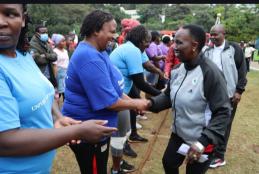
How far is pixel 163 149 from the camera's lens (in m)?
4.98

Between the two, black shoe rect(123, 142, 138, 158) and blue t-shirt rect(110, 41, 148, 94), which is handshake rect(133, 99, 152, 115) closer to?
blue t-shirt rect(110, 41, 148, 94)

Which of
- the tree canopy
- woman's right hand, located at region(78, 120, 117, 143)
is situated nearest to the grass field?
woman's right hand, located at region(78, 120, 117, 143)

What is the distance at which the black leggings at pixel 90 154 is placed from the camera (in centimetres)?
261

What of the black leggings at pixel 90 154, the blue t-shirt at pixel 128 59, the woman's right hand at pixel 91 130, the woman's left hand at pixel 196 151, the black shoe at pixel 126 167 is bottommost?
the black shoe at pixel 126 167

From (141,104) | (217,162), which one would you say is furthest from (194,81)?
(217,162)

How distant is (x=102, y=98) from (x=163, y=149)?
2800 mm

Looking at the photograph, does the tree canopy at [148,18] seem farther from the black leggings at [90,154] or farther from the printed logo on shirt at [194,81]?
the black leggings at [90,154]

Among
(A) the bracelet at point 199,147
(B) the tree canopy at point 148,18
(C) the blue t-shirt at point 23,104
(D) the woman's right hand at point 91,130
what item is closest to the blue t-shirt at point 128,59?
(A) the bracelet at point 199,147

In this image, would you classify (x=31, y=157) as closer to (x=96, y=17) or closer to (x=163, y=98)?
(x=96, y=17)

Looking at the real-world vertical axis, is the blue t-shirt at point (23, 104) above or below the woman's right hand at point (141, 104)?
above

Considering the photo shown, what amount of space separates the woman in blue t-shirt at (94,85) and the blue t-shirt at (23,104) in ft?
2.39

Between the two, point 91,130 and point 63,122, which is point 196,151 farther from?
point 91,130

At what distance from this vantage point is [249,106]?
8.42 meters

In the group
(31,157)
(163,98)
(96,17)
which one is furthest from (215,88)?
(31,157)
